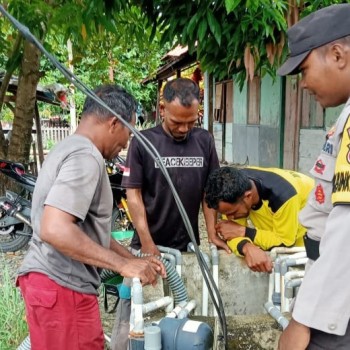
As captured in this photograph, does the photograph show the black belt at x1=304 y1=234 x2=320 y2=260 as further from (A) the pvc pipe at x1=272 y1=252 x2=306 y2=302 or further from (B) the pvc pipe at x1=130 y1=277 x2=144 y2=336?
(A) the pvc pipe at x1=272 y1=252 x2=306 y2=302

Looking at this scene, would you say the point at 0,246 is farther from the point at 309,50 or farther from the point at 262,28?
the point at 309,50

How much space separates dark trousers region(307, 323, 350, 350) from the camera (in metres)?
1.20

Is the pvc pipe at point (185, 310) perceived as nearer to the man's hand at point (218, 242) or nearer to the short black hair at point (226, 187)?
the man's hand at point (218, 242)

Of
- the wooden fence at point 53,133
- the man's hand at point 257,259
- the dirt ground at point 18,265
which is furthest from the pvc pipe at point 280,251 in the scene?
the wooden fence at point 53,133

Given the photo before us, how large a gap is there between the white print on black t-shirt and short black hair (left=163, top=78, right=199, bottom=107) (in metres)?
0.31

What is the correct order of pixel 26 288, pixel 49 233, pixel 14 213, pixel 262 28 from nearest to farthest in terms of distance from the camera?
pixel 49 233, pixel 26 288, pixel 262 28, pixel 14 213

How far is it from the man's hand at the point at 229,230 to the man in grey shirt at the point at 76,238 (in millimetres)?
655

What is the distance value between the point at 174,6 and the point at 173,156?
2.79 ft

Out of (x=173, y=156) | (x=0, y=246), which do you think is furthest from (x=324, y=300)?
(x=0, y=246)

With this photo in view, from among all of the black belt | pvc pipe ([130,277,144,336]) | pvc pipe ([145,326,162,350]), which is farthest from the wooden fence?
the black belt

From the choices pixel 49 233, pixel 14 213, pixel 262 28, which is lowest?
pixel 14 213

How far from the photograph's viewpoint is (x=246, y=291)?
2322mm

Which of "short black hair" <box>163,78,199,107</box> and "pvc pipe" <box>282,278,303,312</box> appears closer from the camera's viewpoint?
"pvc pipe" <box>282,278,303,312</box>

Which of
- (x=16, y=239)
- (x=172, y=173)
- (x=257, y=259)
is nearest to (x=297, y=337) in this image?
(x=257, y=259)
